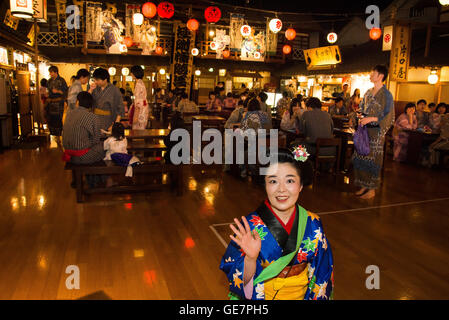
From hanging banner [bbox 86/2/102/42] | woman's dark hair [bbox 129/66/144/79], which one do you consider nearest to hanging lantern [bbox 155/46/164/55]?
hanging banner [bbox 86/2/102/42]

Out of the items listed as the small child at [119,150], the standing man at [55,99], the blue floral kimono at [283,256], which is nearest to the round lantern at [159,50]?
the standing man at [55,99]

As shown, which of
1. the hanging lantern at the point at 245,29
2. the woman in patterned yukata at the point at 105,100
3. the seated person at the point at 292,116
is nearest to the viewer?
the woman in patterned yukata at the point at 105,100

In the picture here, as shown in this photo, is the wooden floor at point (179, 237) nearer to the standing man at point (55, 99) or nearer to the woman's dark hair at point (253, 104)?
the woman's dark hair at point (253, 104)

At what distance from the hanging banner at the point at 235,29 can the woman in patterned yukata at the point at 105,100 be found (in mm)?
9011

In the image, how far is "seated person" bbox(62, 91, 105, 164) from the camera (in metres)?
5.05

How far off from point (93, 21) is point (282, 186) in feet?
46.1

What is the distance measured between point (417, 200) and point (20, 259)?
220 inches

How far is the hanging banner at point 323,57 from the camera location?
15.2 m

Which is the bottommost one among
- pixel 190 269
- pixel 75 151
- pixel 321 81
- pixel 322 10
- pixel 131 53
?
pixel 190 269

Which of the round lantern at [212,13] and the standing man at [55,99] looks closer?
the standing man at [55,99]

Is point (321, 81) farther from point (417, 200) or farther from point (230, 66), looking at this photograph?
point (417, 200)

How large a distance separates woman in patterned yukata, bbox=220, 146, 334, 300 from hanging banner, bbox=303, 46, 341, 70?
1452 centimetres

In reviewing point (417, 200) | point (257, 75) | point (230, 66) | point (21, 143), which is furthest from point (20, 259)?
point (257, 75)

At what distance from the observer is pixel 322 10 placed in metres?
20.4
